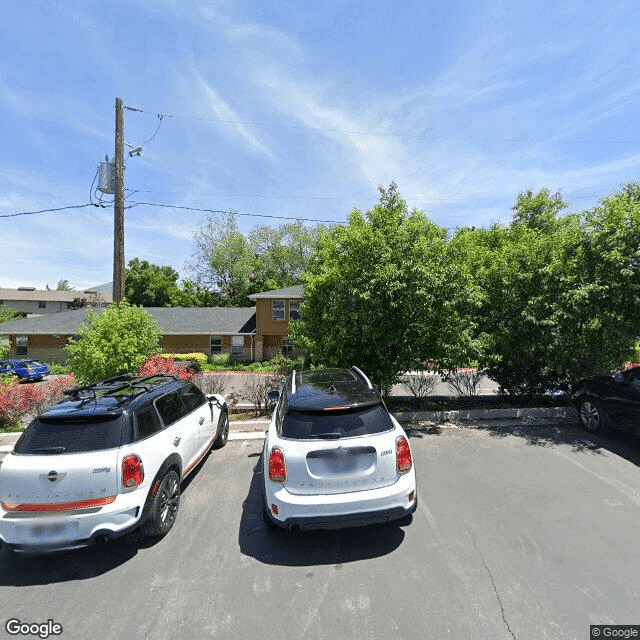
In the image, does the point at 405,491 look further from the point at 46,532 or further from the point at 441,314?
the point at 441,314

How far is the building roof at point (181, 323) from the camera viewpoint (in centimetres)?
2744

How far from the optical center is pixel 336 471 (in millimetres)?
3609

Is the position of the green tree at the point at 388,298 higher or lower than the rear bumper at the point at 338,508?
higher

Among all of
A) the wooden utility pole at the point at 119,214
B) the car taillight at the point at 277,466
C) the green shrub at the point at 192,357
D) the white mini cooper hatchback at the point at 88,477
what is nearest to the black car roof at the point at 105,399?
the white mini cooper hatchback at the point at 88,477

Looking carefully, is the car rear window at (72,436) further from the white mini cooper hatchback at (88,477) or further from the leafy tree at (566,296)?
the leafy tree at (566,296)

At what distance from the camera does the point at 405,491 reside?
3648 millimetres

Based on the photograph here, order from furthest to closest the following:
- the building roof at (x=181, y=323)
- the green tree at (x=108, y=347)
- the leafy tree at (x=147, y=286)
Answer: the leafy tree at (x=147, y=286) < the building roof at (x=181, y=323) < the green tree at (x=108, y=347)

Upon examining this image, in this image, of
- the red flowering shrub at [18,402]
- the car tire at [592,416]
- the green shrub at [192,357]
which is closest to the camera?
Result: the car tire at [592,416]

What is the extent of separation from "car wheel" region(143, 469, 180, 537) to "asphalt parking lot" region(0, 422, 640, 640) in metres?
0.15

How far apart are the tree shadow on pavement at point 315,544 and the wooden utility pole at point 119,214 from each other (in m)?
8.83

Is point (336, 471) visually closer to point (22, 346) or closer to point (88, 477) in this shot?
point (88, 477)

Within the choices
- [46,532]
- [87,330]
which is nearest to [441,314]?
[46,532]

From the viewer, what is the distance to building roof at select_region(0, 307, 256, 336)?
27.4 meters

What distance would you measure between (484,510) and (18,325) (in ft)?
117
